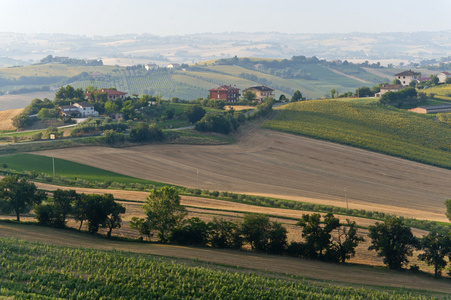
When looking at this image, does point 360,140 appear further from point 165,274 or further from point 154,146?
point 165,274

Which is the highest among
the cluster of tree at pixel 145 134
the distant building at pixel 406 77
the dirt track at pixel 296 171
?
the distant building at pixel 406 77

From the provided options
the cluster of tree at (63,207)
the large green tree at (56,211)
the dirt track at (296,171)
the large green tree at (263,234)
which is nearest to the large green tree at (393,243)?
the large green tree at (263,234)

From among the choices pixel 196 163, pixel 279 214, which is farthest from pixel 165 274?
pixel 196 163

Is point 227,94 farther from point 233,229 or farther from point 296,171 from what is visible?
point 233,229

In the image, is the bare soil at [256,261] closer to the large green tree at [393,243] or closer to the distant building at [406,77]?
the large green tree at [393,243]

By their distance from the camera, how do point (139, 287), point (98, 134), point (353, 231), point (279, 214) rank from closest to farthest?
point (139, 287), point (353, 231), point (279, 214), point (98, 134)

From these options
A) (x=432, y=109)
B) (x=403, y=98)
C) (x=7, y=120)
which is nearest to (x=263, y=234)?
(x=7, y=120)
